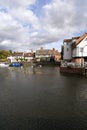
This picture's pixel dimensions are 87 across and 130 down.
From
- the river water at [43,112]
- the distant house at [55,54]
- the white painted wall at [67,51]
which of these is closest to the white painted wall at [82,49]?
the white painted wall at [67,51]

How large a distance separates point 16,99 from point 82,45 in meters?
43.8

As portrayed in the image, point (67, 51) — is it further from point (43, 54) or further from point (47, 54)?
point (43, 54)


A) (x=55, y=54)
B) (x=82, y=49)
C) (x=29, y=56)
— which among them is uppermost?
(x=82, y=49)

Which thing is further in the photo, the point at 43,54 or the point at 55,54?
the point at 43,54

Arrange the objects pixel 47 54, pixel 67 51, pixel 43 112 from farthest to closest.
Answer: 1. pixel 47 54
2. pixel 67 51
3. pixel 43 112

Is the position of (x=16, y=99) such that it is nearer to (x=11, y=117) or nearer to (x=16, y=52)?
(x=11, y=117)

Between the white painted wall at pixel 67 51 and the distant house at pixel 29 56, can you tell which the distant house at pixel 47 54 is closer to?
the distant house at pixel 29 56

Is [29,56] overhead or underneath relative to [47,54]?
underneath

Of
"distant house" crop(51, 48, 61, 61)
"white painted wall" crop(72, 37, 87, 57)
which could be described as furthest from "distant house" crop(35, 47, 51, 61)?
"white painted wall" crop(72, 37, 87, 57)

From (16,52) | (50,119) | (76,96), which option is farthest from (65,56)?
(16,52)

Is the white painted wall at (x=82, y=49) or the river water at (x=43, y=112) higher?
the white painted wall at (x=82, y=49)

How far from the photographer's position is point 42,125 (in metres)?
15.0

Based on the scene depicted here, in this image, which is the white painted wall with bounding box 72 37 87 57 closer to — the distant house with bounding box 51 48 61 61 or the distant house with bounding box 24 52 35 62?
the distant house with bounding box 51 48 61 61

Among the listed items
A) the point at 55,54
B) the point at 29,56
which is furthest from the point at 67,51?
the point at 29,56
